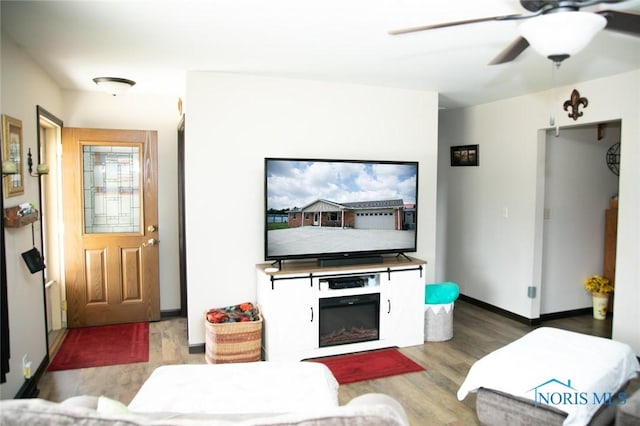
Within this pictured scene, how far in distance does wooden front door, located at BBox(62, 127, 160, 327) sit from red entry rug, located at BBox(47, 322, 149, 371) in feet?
0.53

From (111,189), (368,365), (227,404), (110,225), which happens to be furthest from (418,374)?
(111,189)

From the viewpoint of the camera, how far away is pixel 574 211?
16.6ft

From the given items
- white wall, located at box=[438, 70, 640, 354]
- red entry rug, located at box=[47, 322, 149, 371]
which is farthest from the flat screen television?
red entry rug, located at box=[47, 322, 149, 371]

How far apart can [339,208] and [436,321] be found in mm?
1379

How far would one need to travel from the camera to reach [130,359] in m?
3.86

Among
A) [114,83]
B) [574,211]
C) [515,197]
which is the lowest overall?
[574,211]

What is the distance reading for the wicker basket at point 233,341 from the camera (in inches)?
141

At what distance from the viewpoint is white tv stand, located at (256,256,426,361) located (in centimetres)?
375

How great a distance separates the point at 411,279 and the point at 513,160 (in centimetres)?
188

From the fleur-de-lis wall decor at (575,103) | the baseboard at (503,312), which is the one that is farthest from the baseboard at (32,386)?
the fleur-de-lis wall decor at (575,103)

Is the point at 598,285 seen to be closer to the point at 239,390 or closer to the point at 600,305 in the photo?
the point at 600,305

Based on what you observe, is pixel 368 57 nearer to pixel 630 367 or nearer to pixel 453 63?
pixel 453 63

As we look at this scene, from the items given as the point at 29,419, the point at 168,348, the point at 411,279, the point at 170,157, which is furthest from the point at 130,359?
the point at 29,419

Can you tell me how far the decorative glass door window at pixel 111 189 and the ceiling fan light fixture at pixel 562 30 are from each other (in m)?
3.99
